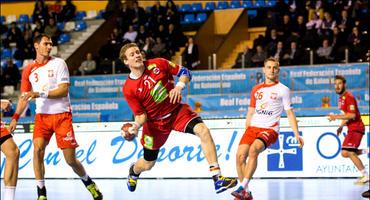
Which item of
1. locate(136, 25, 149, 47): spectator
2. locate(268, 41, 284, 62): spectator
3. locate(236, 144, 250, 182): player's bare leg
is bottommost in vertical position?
locate(236, 144, 250, 182): player's bare leg

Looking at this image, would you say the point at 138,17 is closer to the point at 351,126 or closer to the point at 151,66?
the point at 351,126

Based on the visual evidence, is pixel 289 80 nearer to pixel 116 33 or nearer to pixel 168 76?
pixel 116 33

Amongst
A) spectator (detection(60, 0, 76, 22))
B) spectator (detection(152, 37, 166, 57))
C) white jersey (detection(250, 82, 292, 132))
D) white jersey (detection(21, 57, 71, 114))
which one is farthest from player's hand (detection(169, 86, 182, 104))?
spectator (detection(60, 0, 76, 22))

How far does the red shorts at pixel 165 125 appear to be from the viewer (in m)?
10.2

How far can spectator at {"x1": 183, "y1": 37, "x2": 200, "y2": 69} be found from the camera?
23.6 metres

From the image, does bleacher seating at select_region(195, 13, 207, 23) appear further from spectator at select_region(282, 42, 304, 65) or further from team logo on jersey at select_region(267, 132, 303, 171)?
team logo on jersey at select_region(267, 132, 303, 171)

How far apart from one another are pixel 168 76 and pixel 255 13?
56.1ft

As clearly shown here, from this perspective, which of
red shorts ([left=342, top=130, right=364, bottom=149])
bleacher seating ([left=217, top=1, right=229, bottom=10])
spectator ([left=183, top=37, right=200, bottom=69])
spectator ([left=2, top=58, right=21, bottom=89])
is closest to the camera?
red shorts ([left=342, top=130, right=364, bottom=149])

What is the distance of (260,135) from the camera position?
11.2 meters

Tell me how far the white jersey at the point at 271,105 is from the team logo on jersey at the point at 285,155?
5.34m

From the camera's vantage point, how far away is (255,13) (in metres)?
27.0

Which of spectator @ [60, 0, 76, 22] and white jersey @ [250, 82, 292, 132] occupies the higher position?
spectator @ [60, 0, 76, 22]

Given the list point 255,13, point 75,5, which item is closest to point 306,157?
point 255,13

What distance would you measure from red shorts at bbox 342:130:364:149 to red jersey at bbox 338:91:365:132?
0.11 metres
